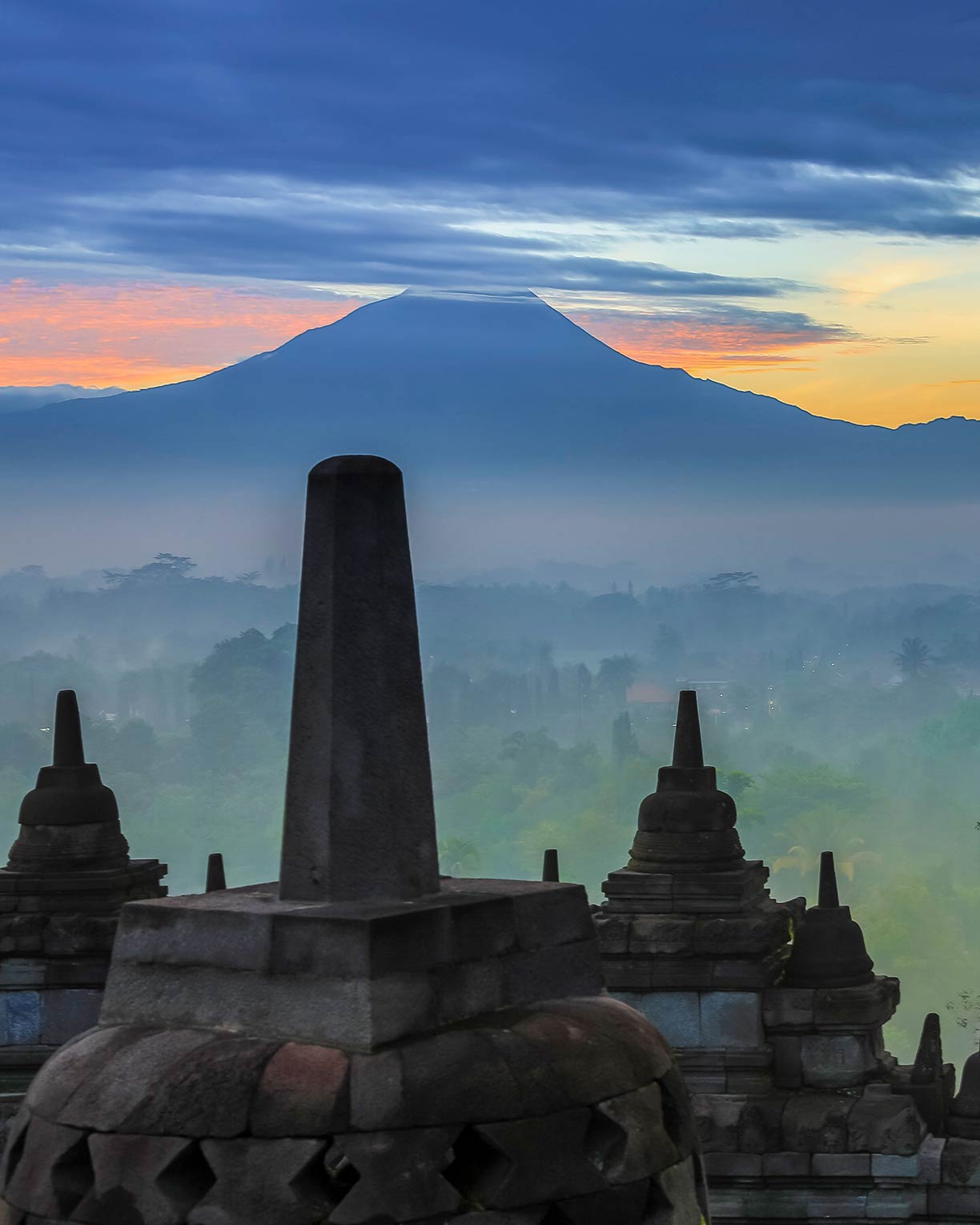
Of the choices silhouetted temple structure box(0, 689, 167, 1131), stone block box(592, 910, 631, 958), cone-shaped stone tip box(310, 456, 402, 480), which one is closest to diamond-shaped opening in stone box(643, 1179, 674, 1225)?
cone-shaped stone tip box(310, 456, 402, 480)

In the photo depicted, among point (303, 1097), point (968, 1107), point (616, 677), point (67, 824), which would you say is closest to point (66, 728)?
point (67, 824)

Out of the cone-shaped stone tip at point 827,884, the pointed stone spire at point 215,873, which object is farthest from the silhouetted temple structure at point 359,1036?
the cone-shaped stone tip at point 827,884

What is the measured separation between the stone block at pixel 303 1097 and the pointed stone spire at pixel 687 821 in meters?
11.3

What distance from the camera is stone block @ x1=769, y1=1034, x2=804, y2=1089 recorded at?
17578 mm

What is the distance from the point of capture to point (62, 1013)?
17484mm

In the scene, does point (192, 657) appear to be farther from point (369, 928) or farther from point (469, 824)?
point (369, 928)

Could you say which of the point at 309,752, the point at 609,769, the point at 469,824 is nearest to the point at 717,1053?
the point at 309,752

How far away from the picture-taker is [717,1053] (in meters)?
17.5

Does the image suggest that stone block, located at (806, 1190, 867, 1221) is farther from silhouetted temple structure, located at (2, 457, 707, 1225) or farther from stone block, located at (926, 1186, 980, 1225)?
silhouetted temple structure, located at (2, 457, 707, 1225)

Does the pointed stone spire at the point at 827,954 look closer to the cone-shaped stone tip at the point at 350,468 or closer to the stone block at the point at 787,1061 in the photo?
the stone block at the point at 787,1061

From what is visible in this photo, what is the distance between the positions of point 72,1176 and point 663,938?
11.0 m

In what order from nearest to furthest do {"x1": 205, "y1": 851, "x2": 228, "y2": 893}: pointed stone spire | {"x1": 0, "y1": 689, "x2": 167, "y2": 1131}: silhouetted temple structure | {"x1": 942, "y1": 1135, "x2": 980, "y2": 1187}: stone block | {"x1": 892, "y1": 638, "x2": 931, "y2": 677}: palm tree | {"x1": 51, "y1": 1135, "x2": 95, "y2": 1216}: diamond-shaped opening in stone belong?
{"x1": 51, "y1": 1135, "x2": 95, "y2": 1216}: diamond-shaped opening in stone → {"x1": 205, "y1": 851, "x2": 228, "y2": 893}: pointed stone spire → {"x1": 942, "y1": 1135, "x2": 980, "y2": 1187}: stone block → {"x1": 0, "y1": 689, "x2": 167, "y2": 1131}: silhouetted temple structure → {"x1": 892, "y1": 638, "x2": 931, "y2": 677}: palm tree

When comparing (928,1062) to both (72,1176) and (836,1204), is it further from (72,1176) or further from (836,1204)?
(72,1176)

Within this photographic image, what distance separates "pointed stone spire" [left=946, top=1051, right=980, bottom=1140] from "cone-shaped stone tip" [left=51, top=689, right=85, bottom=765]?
27.6 ft
